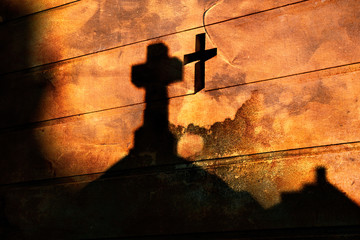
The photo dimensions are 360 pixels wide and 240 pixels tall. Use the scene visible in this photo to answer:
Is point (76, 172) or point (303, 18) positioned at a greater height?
point (303, 18)

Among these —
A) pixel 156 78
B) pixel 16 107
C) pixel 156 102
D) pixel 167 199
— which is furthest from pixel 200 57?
pixel 16 107

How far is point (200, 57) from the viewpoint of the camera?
321 cm

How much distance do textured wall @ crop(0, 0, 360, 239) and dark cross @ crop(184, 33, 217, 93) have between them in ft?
0.20

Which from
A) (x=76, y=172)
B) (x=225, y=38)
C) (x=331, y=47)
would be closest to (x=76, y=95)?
(x=76, y=172)

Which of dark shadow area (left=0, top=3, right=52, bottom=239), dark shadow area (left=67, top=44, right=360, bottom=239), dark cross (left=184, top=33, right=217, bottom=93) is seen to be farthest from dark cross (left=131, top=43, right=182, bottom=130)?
dark shadow area (left=0, top=3, right=52, bottom=239)

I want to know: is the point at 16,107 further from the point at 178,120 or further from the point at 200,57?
the point at 200,57

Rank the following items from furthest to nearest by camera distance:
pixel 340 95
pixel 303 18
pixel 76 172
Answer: pixel 76 172
pixel 303 18
pixel 340 95

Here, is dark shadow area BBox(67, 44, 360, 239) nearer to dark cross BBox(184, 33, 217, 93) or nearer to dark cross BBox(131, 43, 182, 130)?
dark cross BBox(131, 43, 182, 130)

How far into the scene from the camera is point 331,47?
113 inches

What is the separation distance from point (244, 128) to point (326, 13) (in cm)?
129

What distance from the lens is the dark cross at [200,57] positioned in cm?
319

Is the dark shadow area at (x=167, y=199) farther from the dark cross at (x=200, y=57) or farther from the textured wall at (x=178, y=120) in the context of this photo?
the dark cross at (x=200, y=57)

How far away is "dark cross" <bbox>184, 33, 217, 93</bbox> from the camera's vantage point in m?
3.19

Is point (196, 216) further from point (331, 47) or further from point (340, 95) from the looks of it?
point (331, 47)
